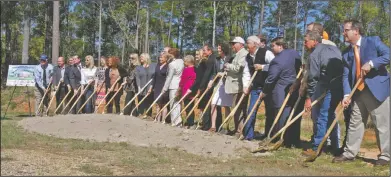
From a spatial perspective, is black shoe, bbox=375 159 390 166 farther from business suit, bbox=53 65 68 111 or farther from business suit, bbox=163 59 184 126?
business suit, bbox=53 65 68 111

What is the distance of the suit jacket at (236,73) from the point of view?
26.1 feet

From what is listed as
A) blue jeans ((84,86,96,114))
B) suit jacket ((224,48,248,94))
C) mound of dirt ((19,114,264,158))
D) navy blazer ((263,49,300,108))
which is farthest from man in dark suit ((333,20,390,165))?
blue jeans ((84,86,96,114))

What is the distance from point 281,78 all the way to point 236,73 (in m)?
0.99

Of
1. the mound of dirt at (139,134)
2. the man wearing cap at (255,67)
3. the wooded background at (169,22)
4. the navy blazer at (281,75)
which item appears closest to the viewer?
the mound of dirt at (139,134)

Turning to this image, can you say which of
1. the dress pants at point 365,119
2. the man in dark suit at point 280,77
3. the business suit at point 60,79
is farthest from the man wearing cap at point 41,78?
the dress pants at point 365,119

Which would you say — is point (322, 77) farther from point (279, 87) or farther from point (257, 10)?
point (257, 10)

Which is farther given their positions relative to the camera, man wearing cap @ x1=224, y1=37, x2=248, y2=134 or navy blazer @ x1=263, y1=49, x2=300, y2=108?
man wearing cap @ x1=224, y1=37, x2=248, y2=134

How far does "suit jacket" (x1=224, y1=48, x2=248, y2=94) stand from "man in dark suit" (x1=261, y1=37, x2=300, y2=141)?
25.7 inches

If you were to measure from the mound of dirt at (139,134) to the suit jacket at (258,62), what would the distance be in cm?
102

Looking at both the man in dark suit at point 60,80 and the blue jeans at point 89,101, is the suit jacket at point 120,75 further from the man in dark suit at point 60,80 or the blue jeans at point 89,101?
the man in dark suit at point 60,80

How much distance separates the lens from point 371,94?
19.5ft

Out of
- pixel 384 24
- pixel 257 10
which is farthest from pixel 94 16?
pixel 384 24

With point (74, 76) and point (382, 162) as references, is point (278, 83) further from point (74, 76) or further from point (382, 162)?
point (74, 76)

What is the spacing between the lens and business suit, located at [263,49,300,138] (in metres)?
7.28
